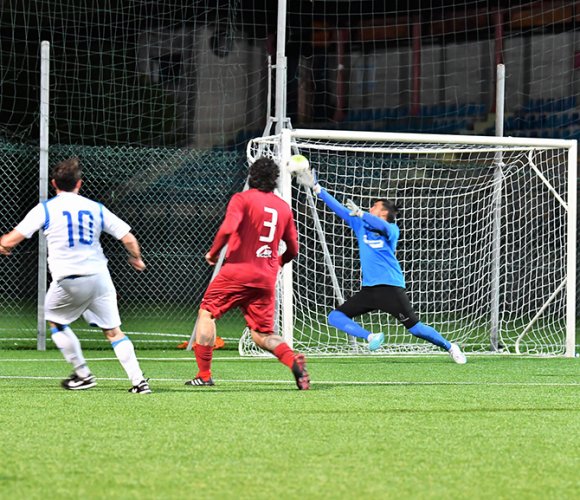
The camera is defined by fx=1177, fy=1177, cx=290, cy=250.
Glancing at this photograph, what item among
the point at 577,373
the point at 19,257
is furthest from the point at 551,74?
the point at 577,373

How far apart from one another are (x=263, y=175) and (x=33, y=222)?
1778 mm

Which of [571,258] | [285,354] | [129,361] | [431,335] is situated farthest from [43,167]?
[571,258]

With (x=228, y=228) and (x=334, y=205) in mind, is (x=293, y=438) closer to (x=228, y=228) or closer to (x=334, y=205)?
(x=228, y=228)

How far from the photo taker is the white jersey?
845cm

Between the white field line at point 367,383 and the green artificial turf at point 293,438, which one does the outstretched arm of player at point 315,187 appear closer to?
the green artificial turf at point 293,438

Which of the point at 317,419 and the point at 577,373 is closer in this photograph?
the point at 317,419

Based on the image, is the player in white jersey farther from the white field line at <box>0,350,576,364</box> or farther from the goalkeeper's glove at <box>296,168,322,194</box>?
the white field line at <box>0,350,576,364</box>

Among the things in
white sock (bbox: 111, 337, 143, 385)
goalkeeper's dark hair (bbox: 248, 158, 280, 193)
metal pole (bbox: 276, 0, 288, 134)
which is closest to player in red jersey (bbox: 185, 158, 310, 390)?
goalkeeper's dark hair (bbox: 248, 158, 280, 193)

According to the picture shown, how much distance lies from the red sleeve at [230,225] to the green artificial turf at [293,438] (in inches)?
43.0

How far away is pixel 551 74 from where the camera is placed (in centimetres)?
2403

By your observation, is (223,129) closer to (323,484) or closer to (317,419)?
(317,419)

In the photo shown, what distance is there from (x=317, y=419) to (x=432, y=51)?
17358 millimetres

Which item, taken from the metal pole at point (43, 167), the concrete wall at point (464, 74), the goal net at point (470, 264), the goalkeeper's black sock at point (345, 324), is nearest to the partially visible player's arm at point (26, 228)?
the goalkeeper's black sock at point (345, 324)

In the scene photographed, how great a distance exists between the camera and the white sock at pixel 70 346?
8.72m
